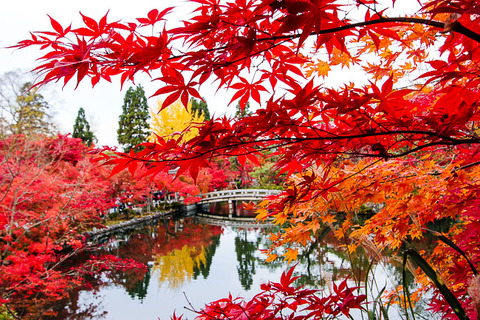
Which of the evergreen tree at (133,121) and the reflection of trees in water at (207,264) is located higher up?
the evergreen tree at (133,121)

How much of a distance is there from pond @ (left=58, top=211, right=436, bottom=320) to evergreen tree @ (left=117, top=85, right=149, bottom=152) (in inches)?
360

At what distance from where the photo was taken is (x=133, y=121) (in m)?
17.4

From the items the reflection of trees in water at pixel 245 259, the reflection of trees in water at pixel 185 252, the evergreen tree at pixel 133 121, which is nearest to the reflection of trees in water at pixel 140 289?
the reflection of trees in water at pixel 185 252

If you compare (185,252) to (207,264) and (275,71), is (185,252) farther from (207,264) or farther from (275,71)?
(275,71)

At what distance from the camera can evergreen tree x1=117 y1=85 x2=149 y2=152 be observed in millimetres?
17250

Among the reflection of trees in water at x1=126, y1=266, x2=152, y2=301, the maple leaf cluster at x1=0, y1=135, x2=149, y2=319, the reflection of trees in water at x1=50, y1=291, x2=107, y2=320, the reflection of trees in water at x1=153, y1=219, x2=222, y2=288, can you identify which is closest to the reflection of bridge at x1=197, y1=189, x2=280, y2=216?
the reflection of trees in water at x1=153, y1=219, x2=222, y2=288

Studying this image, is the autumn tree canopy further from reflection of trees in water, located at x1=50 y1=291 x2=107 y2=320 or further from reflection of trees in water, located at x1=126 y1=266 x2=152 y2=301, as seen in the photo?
reflection of trees in water, located at x1=126 y1=266 x2=152 y2=301

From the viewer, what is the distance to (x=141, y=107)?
1767cm

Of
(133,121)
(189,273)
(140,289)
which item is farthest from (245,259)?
(133,121)

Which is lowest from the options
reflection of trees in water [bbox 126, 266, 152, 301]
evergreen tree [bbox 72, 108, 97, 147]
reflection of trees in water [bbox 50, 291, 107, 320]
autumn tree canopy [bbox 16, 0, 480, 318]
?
reflection of trees in water [bbox 50, 291, 107, 320]

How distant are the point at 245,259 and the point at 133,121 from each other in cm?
1318

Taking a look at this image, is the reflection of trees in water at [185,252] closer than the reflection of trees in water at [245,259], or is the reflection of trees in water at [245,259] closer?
the reflection of trees in water at [245,259]

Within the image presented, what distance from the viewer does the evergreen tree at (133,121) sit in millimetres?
17250

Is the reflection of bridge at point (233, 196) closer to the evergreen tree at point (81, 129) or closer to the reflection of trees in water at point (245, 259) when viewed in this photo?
the reflection of trees in water at point (245, 259)
